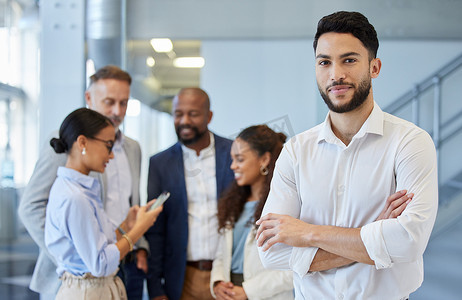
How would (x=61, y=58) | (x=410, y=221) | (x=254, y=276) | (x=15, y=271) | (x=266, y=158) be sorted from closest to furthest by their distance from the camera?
(x=410, y=221)
(x=254, y=276)
(x=266, y=158)
(x=61, y=58)
(x=15, y=271)

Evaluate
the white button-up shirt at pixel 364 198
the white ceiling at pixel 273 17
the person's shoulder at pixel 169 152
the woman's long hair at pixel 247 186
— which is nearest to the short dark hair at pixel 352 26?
the white button-up shirt at pixel 364 198

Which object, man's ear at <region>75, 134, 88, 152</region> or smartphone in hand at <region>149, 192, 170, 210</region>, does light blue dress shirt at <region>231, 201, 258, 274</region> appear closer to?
smartphone in hand at <region>149, 192, 170, 210</region>

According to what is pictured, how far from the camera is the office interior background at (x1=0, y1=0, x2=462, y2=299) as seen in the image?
3166 mm

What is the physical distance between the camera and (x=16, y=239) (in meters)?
3.89

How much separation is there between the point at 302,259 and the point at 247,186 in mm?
1032

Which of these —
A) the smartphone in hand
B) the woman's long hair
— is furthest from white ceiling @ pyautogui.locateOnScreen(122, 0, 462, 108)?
the smartphone in hand

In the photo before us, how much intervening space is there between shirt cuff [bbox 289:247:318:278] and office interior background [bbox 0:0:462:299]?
141 cm

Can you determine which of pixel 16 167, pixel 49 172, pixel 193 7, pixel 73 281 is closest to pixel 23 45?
pixel 16 167

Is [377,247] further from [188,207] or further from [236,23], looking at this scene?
[236,23]

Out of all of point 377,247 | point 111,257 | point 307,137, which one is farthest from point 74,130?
point 377,247

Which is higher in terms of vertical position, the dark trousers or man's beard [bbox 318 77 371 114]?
man's beard [bbox 318 77 371 114]

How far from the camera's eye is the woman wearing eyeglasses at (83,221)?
208cm

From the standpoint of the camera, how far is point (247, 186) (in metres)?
2.65

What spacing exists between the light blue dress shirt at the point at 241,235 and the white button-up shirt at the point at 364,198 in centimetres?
77
